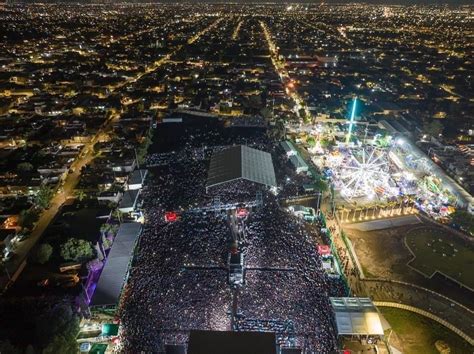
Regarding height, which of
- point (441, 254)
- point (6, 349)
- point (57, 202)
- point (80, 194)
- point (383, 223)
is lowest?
point (6, 349)

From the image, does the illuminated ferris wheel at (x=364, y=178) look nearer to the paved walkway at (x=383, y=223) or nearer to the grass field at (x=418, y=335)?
the paved walkway at (x=383, y=223)

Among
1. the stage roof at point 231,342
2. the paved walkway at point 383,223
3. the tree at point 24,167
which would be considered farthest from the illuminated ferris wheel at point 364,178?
the tree at point 24,167

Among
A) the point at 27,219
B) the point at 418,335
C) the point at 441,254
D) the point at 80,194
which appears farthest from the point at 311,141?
the point at 27,219

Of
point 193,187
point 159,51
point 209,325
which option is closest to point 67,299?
point 209,325

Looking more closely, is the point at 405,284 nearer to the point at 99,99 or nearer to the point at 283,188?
the point at 283,188

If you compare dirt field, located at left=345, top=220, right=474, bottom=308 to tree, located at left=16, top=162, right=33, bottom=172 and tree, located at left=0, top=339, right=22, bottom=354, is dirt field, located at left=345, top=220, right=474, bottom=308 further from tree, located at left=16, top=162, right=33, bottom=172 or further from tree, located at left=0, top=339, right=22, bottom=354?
tree, located at left=16, top=162, right=33, bottom=172

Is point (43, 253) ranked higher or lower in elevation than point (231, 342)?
higher

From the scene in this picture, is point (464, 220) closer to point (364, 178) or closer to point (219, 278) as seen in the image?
point (364, 178)
